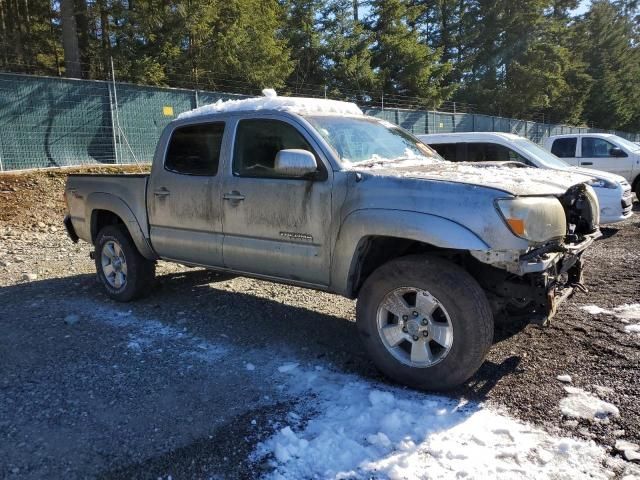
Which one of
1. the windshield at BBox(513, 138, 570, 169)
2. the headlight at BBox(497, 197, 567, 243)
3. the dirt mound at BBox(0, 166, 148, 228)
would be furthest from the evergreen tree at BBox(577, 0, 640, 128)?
the headlight at BBox(497, 197, 567, 243)

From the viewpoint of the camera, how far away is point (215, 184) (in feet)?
15.3

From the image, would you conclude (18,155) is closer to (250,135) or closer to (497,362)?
(250,135)

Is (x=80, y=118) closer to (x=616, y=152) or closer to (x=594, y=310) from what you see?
(x=594, y=310)

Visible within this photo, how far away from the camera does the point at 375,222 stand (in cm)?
352

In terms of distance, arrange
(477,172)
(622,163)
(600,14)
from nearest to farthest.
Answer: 1. (477,172)
2. (622,163)
3. (600,14)

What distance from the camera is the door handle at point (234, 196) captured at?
14.6 ft

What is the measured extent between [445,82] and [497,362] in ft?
125

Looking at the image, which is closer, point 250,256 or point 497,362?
point 497,362

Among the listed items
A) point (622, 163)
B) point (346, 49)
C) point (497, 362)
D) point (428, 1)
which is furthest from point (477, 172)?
point (428, 1)

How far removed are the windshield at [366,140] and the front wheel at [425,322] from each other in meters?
1.06

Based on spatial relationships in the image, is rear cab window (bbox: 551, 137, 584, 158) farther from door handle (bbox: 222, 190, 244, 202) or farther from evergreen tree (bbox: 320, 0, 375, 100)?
evergreen tree (bbox: 320, 0, 375, 100)

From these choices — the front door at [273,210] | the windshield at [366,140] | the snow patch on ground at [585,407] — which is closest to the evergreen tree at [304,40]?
the windshield at [366,140]

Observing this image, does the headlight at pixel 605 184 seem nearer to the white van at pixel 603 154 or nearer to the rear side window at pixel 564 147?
the white van at pixel 603 154

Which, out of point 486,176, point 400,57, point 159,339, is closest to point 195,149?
point 159,339
